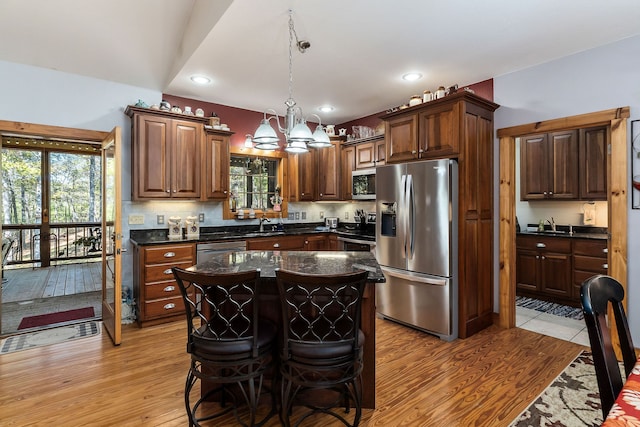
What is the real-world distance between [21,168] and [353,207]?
6888 mm

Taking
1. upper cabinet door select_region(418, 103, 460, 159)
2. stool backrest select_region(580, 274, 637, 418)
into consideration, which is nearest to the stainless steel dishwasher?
upper cabinet door select_region(418, 103, 460, 159)

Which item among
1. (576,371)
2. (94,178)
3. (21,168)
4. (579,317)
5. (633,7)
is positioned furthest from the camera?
(94,178)

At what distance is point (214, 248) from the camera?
3.92m

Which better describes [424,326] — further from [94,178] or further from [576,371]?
[94,178]

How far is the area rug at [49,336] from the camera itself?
10.2 feet

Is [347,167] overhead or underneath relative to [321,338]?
overhead

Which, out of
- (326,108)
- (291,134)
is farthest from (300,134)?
(326,108)

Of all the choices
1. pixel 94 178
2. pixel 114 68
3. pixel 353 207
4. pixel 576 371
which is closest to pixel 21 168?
pixel 94 178

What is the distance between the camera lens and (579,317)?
150 inches

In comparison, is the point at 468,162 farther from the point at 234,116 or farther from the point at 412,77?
the point at 234,116

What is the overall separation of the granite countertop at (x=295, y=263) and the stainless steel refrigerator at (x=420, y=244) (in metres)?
0.95

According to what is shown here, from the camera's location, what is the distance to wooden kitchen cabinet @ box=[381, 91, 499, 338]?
323cm

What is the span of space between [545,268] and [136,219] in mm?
5208

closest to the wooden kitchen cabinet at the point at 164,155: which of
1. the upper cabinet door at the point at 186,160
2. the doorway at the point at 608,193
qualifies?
the upper cabinet door at the point at 186,160
